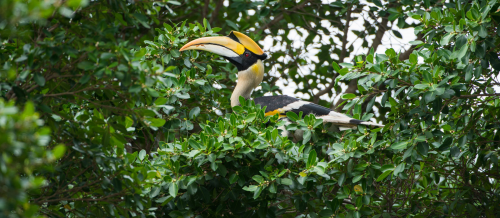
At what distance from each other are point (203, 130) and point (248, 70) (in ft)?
5.20

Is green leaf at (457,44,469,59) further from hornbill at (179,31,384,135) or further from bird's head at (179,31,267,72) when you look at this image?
bird's head at (179,31,267,72)

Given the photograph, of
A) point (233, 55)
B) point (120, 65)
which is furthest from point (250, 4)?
point (120, 65)

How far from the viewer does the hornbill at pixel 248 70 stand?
436 centimetres

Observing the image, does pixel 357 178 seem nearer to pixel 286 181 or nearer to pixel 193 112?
pixel 286 181

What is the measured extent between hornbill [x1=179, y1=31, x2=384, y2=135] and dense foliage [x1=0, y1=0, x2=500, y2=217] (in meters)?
0.14

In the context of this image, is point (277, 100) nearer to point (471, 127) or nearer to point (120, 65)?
point (471, 127)

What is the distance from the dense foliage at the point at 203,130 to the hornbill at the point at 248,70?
0.46 ft

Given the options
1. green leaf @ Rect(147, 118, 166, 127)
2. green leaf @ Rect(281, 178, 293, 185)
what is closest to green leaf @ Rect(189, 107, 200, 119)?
green leaf @ Rect(281, 178, 293, 185)

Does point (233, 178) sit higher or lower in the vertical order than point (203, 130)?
lower

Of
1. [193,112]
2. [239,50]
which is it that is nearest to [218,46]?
[239,50]

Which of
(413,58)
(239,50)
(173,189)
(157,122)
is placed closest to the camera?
(157,122)

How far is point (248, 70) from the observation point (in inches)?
195

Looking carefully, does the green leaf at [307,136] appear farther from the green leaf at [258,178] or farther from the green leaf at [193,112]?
the green leaf at [193,112]

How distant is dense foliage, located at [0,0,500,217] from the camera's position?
2.38m
